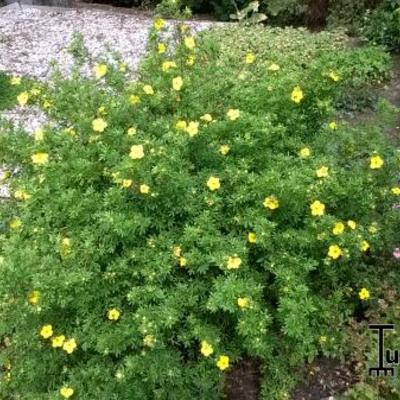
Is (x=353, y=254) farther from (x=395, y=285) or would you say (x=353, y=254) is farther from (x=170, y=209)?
(x=170, y=209)

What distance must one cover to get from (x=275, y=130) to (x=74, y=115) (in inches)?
41.9

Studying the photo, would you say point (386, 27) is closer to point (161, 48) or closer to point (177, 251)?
point (161, 48)

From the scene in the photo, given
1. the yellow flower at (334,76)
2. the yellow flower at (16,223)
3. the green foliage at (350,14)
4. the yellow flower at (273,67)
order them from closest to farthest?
the yellow flower at (16,223)
the yellow flower at (334,76)
the yellow flower at (273,67)
the green foliage at (350,14)

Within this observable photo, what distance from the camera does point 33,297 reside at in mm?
2311

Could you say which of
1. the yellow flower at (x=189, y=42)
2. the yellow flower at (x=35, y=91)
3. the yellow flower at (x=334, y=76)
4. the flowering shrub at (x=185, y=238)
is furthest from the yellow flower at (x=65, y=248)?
the yellow flower at (x=334, y=76)

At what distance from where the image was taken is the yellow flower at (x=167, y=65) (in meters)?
2.90

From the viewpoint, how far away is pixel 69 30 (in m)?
6.40

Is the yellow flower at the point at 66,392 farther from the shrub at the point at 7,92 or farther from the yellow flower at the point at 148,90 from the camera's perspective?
the shrub at the point at 7,92

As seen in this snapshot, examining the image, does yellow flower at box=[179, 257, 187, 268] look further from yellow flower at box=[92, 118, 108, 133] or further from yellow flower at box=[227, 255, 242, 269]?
yellow flower at box=[92, 118, 108, 133]

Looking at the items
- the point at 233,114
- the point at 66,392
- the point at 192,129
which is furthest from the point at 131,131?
the point at 66,392

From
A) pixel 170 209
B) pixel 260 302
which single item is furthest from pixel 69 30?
pixel 260 302

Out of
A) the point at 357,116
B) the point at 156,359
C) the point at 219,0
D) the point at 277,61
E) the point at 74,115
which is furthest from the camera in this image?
the point at 219,0

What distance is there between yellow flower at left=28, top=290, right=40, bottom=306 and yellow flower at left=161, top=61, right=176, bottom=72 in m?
1.33

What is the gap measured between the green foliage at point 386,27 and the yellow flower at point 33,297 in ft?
14.2
